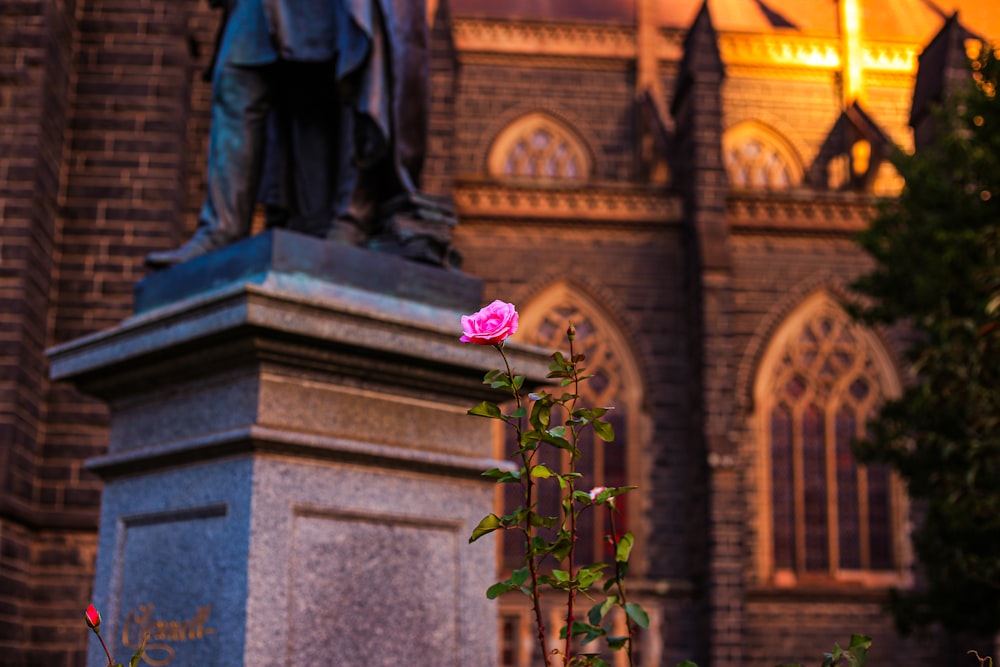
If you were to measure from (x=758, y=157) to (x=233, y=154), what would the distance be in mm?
23463

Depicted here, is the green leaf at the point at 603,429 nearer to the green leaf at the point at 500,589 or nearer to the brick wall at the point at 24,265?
the green leaf at the point at 500,589

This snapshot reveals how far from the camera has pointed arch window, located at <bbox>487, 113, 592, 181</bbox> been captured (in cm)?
2448

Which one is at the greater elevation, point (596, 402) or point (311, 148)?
point (596, 402)

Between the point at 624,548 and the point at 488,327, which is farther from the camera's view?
the point at 624,548

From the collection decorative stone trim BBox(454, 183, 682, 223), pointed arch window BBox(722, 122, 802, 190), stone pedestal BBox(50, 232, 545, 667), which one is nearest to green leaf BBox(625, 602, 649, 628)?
stone pedestal BBox(50, 232, 545, 667)

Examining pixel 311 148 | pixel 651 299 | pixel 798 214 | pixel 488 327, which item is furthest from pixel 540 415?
pixel 798 214

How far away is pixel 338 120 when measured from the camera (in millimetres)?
3797

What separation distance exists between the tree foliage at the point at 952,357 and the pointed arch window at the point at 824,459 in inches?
216

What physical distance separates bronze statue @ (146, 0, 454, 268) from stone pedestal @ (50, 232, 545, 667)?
218 mm

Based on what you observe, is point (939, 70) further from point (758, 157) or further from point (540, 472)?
point (540, 472)

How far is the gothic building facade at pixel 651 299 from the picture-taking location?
9.91 metres

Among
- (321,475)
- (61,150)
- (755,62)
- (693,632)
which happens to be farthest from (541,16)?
(321,475)

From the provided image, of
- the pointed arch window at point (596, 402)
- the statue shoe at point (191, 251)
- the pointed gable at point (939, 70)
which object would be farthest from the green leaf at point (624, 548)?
the pointed gable at point (939, 70)

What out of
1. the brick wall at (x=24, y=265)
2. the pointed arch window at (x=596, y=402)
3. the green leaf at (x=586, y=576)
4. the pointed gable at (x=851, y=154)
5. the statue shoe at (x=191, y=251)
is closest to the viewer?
the green leaf at (x=586, y=576)
